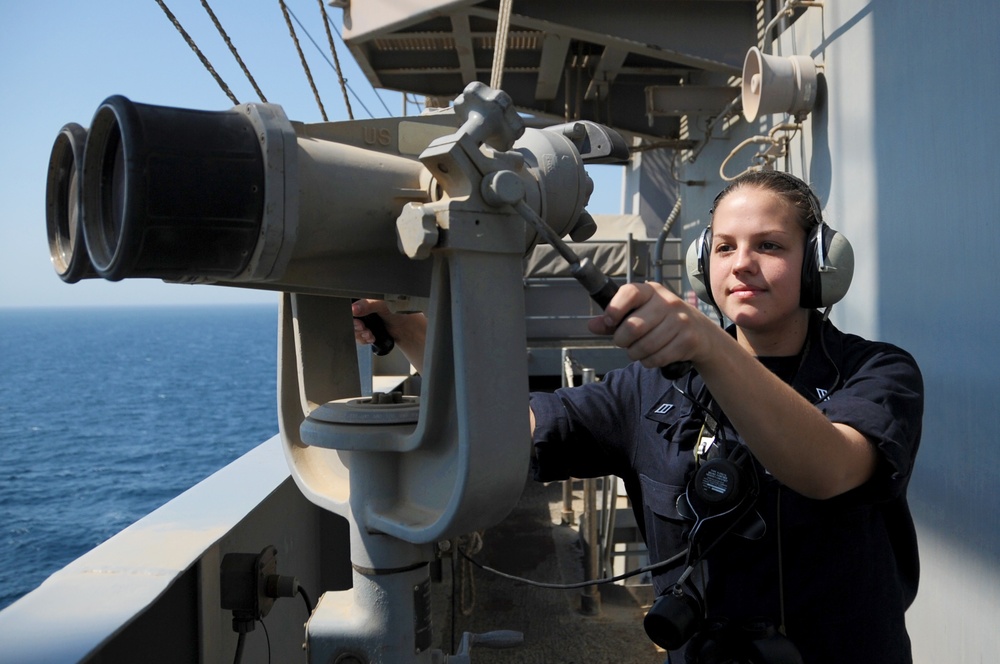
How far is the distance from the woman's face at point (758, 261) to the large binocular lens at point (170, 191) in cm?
90

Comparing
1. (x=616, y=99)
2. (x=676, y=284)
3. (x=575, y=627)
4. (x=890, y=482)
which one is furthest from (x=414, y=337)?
(x=676, y=284)

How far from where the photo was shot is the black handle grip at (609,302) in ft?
3.66

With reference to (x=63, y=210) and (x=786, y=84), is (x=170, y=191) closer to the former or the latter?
(x=63, y=210)

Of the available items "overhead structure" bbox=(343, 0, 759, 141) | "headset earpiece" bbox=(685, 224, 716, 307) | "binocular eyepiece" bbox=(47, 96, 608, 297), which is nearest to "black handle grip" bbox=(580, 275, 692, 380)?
"binocular eyepiece" bbox=(47, 96, 608, 297)

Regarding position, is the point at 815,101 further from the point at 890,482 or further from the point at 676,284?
the point at 676,284

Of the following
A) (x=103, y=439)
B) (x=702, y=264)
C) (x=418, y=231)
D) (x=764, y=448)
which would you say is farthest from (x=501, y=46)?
(x=103, y=439)

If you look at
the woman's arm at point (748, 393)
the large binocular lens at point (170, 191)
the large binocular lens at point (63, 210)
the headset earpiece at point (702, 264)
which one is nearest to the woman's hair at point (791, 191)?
the headset earpiece at point (702, 264)

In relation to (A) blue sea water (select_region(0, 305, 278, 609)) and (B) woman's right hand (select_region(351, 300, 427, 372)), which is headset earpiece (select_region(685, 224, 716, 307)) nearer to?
(B) woman's right hand (select_region(351, 300, 427, 372))

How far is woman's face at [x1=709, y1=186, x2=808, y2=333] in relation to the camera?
156cm

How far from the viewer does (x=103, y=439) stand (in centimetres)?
3984

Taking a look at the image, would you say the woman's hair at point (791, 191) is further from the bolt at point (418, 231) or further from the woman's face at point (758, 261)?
the bolt at point (418, 231)

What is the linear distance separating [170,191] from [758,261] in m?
1.05

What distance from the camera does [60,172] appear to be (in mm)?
1153

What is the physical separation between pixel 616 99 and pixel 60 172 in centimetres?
889
